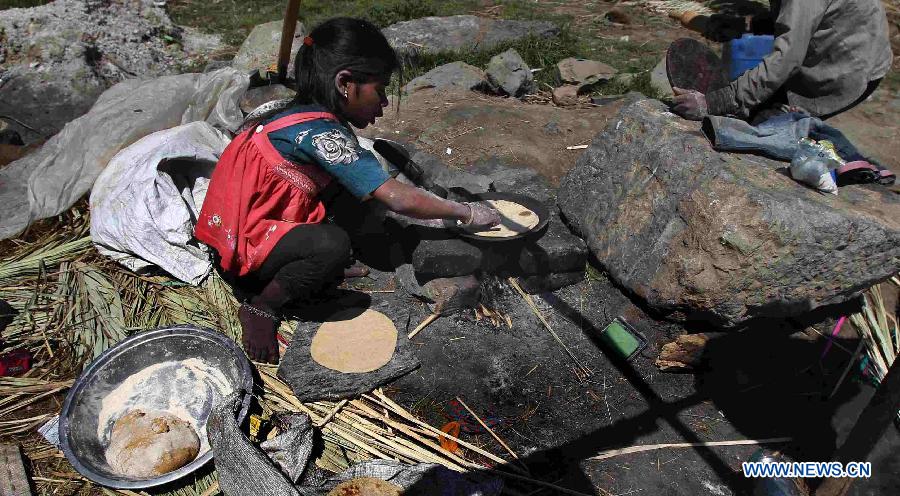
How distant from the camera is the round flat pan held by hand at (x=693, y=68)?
14.4ft

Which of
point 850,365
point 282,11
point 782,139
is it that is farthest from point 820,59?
point 282,11

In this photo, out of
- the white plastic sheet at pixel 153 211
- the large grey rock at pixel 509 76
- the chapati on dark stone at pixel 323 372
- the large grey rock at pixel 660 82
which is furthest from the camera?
the large grey rock at pixel 660 82

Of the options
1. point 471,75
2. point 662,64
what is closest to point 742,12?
point 662,64

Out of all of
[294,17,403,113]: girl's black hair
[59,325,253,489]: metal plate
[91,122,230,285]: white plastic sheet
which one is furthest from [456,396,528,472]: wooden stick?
[91,122,230,285]: white plastic sheet

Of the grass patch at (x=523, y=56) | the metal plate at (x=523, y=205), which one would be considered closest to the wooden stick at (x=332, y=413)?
the metal plate at (x=523, y=205)

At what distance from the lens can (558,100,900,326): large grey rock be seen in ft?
9.90

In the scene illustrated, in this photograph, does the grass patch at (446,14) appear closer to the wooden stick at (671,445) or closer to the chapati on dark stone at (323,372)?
the chapati on dark stone at (323,372)

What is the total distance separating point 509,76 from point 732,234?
4026 mm

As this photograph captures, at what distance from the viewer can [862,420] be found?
2.25 meters

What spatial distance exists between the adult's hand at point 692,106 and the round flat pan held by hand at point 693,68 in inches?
17.8

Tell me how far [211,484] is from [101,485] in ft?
1.51

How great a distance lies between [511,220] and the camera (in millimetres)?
3664

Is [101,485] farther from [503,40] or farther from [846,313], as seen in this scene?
[503,40]

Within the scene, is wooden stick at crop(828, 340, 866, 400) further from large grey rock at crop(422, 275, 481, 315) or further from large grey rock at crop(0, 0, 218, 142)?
large grey rock at crop(0, 0, 218, 142)
